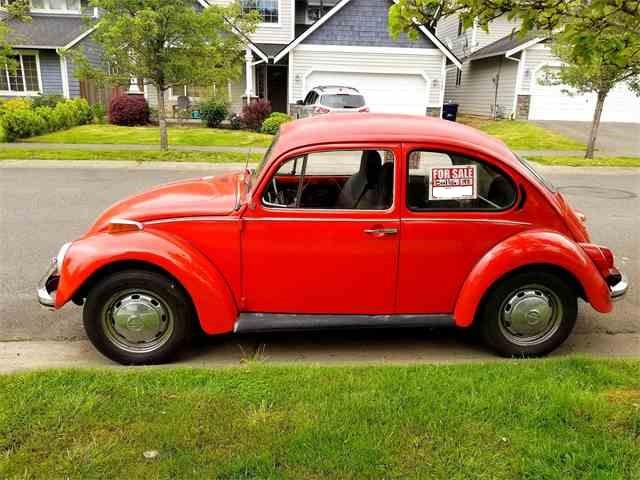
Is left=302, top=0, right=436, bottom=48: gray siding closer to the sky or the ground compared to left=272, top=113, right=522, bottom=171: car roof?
closer to the sky

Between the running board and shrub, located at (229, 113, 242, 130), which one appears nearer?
the running board

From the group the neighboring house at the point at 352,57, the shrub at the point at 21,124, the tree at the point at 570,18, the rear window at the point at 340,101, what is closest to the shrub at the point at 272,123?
the neighboring house at the point at 352,57

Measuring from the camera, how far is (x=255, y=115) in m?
21.3

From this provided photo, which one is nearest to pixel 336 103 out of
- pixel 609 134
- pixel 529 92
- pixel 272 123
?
pixel 272 123

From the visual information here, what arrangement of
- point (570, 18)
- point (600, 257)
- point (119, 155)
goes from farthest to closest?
point (119, 155)
point (600, 257)
point (570, 18)

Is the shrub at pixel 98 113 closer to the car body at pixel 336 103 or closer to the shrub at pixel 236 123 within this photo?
the shrub at pixel 236 123

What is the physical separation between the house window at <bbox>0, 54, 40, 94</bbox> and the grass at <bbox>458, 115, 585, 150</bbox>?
2035 cm

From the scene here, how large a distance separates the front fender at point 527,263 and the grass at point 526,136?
47.6ft

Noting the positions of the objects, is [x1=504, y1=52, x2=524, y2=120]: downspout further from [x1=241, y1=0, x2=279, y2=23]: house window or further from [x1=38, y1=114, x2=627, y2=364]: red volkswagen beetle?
[x1=38, y1=114, x2=627, y2=364]: red volkswagen beetle

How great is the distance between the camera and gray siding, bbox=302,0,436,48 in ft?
75.0

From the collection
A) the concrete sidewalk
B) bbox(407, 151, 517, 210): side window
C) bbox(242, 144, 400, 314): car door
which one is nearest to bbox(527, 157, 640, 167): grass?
the concrete sidewalk

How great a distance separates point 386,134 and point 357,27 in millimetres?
20758

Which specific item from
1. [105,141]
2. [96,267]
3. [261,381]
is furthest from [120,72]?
[261,381]

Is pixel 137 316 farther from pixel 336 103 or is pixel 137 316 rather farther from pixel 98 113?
pixel 98 113
